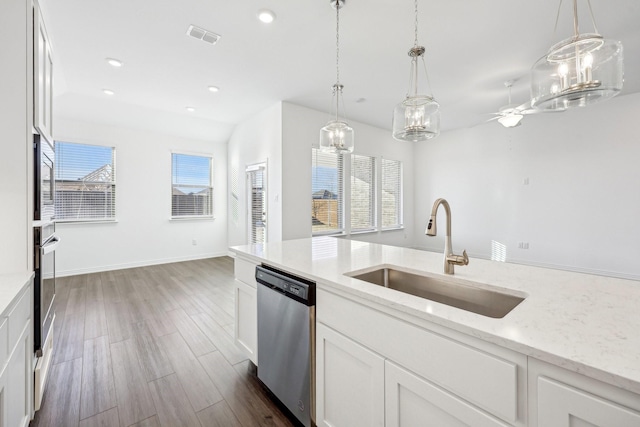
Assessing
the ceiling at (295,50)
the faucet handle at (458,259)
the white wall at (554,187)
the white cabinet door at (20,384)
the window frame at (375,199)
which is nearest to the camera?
the white cabinet door at (20,384)

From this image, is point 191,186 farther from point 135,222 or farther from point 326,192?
point 326,192

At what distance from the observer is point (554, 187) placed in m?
5.09

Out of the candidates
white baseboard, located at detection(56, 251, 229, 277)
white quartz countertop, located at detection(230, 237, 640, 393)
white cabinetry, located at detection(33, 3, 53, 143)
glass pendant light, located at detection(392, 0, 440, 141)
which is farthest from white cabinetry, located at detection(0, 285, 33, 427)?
white baseboard, located at detection(56, 251, 229, 277)

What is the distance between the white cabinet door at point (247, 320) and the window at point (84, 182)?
4.53 meters

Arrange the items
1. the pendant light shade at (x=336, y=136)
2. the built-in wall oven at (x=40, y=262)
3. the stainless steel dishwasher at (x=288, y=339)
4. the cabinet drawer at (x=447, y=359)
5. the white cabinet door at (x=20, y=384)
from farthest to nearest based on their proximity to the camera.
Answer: the pendant light shade at (x=336, y=136) < the built-in wall oven at (x=40, y=262) < the stainless steel dishwasher at (x=288, y=339) < the white cabinet door at (x=20, y=384) < the cabinet drawer at (x=447, y=359)

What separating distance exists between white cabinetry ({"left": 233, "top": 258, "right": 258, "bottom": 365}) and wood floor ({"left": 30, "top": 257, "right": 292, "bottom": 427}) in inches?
9.4

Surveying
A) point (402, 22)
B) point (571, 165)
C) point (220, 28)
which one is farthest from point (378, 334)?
point (571, 165)

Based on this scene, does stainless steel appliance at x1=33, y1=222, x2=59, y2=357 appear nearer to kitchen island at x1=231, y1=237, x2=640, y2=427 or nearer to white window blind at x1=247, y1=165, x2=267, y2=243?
kitchen island at x1=231, y1=237, x2=640, y2=427

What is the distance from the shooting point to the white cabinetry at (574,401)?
606mm

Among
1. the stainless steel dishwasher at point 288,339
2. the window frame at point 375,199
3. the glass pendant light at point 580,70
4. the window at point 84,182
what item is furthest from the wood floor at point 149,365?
the window frame at point 375,199

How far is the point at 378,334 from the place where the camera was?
1.12m

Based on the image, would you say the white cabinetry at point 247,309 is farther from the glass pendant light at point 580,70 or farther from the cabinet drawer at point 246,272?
the glass pendant light at point 580,70

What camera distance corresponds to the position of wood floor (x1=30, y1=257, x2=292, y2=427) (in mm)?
1674

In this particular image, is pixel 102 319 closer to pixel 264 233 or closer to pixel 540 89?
pixel 264 233
